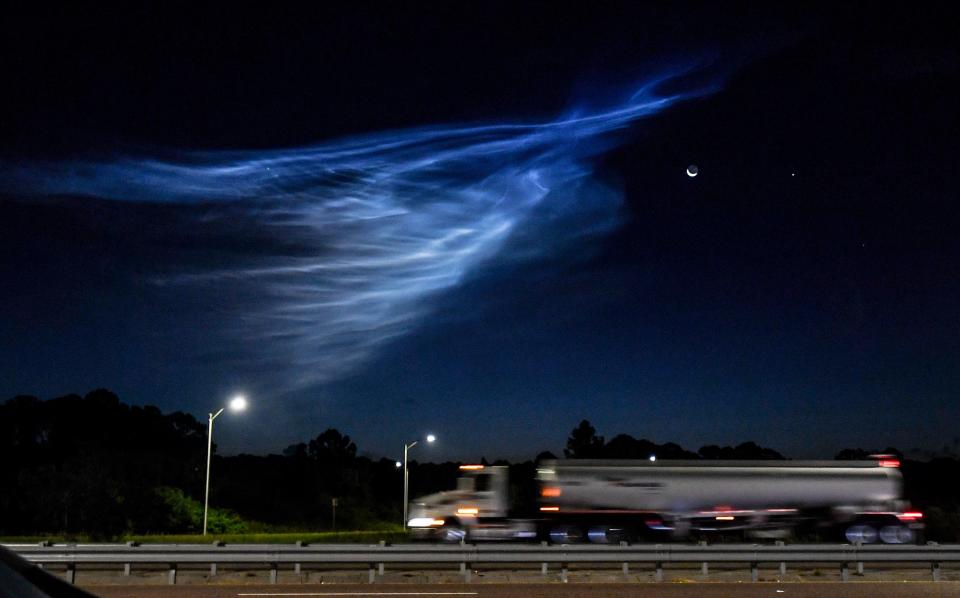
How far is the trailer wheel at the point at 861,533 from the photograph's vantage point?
31.2 m

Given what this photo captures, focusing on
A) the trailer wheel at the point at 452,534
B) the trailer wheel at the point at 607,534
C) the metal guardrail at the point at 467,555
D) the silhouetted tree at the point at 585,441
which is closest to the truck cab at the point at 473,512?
the trailer wheel at the point at 452,534

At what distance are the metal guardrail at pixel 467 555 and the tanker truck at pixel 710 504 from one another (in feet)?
32.7

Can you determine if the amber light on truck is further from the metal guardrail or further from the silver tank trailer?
the metal guardrail

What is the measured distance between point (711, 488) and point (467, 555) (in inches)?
539

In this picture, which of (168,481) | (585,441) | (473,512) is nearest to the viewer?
(473,512)

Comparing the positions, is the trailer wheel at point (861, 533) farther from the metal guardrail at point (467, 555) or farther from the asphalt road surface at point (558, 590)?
the asphalt road surface at point (558, 590)

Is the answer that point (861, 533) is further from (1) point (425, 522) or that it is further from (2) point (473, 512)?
(1) point (425, 522)

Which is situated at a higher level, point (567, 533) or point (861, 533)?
point (567, 533)

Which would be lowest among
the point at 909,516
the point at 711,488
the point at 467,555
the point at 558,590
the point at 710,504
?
the point at 558,590

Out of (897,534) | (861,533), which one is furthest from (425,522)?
(897,534)

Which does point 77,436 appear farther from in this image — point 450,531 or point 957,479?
point 957,479

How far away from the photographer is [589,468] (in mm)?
31797

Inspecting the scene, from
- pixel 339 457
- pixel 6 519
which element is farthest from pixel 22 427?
pixel 339 457

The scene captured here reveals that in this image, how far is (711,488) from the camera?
31.5 metres
